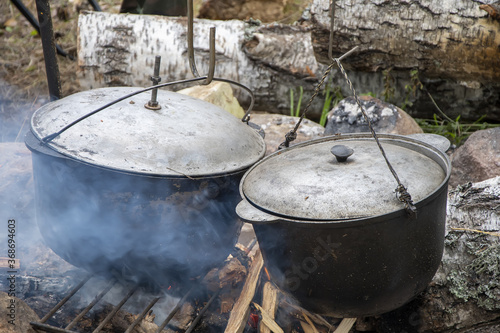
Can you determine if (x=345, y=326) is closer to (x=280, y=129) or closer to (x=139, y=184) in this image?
(x=139, y=184)

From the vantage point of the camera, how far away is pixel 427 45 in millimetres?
3777

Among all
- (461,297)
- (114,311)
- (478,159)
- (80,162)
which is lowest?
(114,311)

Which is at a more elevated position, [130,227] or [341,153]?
[341,153]

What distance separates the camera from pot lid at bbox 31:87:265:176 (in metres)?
1.91

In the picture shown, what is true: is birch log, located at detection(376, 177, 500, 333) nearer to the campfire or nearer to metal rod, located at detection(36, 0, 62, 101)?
the campfire

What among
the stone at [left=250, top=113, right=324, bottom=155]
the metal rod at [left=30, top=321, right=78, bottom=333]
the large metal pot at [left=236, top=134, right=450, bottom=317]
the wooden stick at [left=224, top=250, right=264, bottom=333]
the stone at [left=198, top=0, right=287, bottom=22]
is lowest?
the wooden stick at [left=224, top=250, right=264, bottom=333]

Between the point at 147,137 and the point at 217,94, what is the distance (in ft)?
6.71

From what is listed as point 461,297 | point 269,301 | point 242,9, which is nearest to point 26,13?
point 242,9

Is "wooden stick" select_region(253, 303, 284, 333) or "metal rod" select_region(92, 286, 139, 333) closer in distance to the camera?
"metal rod" select_region(92, 286, 139, 333)

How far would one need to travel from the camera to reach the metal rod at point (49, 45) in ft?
8.98

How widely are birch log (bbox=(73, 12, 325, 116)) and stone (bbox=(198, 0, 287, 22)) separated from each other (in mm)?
1698

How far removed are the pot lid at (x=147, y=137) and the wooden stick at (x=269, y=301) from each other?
0.74 m

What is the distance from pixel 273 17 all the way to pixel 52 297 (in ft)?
16.3

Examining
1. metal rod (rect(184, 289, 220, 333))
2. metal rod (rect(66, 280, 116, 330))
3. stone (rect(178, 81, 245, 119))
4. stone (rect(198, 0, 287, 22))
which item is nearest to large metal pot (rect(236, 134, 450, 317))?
metal rod (rect(184, 289, 220, 333))
